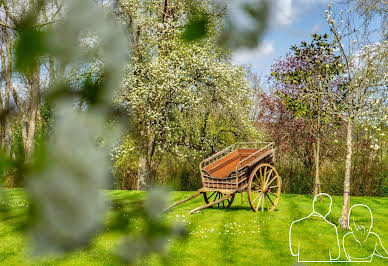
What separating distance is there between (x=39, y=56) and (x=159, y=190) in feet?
0.62

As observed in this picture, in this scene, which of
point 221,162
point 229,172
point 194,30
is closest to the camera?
point 194,30

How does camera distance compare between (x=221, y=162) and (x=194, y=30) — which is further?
(x=221, y=162)

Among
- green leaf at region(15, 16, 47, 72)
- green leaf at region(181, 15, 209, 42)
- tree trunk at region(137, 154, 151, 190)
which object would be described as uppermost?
green leaf at region(181, 15, 209, 42)

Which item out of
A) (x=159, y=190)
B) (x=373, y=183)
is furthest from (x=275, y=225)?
(x=373, y=183)

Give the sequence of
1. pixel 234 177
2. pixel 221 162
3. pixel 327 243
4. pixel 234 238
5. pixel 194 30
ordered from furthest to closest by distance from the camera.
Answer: pixel 221 162
pixel 234 177
pixel 234 238
pixel 327 243
pixel 194 30

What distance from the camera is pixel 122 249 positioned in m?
0.41

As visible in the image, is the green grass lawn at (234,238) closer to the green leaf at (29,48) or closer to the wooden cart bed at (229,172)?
the wooden cart bed at (229,172)

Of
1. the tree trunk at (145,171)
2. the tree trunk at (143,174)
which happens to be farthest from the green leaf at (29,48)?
the tree trunk at (143,174)

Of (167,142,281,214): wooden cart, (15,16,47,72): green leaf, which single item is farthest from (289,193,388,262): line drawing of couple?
(15,16,47,72): green leaf

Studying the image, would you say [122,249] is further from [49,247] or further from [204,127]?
[204,127]

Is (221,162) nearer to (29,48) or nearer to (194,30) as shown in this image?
(194,30)

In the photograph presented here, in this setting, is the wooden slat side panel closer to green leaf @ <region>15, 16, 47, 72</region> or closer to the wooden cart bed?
the wooden cart bed

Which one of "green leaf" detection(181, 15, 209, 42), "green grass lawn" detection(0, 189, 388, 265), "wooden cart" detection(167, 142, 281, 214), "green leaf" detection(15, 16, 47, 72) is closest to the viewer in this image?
"green leaf" detection(15, 16, 47, 72)

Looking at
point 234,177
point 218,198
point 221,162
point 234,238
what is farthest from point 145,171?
point 234,238
